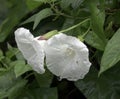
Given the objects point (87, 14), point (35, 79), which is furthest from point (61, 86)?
point (87, 14)

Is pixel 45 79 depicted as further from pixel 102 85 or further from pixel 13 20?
pixel 13 20

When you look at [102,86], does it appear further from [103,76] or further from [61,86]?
[61,86]

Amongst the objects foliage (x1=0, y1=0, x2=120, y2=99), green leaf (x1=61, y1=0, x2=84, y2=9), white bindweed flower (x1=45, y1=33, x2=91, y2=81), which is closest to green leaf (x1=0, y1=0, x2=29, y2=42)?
foliage (x1=0, y1=0, x2=120, y2=99)

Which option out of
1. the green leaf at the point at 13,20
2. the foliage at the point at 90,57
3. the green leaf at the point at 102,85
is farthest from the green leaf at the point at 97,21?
the green leaf at the point at 13,20

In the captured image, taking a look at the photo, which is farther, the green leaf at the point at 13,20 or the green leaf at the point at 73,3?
the green leaf at the point at 13,20

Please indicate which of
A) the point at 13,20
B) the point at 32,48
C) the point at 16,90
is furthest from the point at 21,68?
the point at 13,20

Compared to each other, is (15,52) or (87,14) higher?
(87,14)

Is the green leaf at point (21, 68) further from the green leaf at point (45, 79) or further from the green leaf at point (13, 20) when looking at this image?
the green leaf at point (13, 20)
